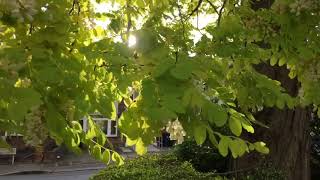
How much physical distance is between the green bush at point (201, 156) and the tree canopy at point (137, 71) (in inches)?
247

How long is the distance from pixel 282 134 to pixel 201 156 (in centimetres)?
294

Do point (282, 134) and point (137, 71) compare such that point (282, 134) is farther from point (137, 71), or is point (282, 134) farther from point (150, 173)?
point (137, 71)

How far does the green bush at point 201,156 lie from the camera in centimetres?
1012

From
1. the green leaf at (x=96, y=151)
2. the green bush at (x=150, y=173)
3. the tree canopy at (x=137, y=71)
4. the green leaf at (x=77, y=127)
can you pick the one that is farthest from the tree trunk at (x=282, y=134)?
the green leaf at (x=77, y=127)

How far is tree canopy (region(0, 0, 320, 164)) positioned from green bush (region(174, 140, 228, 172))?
6.27 metres

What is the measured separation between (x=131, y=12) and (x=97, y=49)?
4.80 ft

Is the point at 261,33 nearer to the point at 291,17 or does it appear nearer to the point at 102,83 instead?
the point at 291,17

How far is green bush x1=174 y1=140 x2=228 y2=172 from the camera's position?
10.1m

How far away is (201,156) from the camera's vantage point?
1022cm

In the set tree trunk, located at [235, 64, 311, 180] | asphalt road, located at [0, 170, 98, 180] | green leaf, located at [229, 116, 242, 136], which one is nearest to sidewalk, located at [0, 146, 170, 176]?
asphalt road, located at [0, 170, 98, 180]

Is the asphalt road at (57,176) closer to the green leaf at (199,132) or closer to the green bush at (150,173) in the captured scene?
the green bush at (150,173)

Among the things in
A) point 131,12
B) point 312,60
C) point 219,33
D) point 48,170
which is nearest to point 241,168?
point 312,60

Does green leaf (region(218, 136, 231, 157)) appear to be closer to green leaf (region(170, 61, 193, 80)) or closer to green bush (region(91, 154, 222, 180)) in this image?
green leaf (region(170, 61, 193, 80))

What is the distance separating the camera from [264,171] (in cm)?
700
